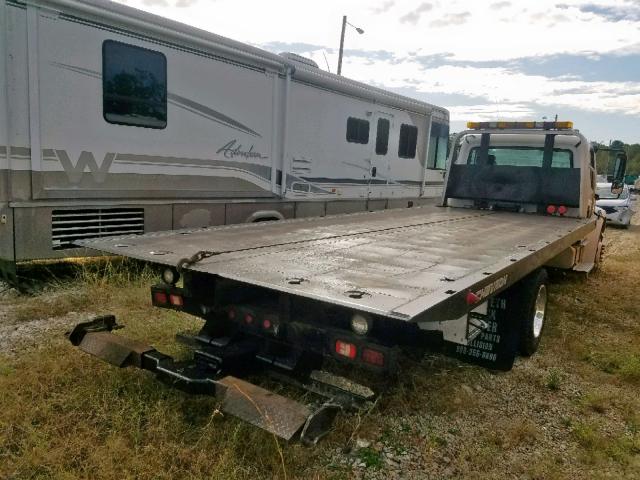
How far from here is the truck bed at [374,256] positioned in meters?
2.69

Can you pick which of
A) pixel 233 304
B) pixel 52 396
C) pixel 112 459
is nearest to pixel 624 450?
pixel 233 304

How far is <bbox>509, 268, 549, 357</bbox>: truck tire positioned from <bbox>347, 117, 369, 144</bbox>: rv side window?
5437 millimetres

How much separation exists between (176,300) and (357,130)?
6777 mm

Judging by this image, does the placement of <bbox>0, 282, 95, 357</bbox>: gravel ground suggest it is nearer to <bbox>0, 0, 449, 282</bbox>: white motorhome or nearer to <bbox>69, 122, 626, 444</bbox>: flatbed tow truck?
<bbox>0, 0, 449, 282</bbox>: white motorhome

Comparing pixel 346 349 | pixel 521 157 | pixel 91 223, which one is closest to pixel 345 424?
pixel 346 349

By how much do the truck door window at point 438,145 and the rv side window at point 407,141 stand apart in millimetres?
766

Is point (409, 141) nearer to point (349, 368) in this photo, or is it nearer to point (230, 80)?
point (230, 80)

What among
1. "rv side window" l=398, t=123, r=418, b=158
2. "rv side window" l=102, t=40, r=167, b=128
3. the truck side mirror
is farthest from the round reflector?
"rv side window" l=398, t=123, r=418, b=158

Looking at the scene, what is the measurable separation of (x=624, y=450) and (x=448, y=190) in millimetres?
5522

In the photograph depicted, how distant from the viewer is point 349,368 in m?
4.09

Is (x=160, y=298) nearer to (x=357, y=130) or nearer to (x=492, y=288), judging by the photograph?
(x=492, y=288)

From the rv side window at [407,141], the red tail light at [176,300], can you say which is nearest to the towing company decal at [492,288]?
the red tail light at [176,300]

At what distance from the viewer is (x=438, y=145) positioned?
12.5 meters

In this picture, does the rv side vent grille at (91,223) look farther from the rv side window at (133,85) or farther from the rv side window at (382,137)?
the rv side window at (382,137)
